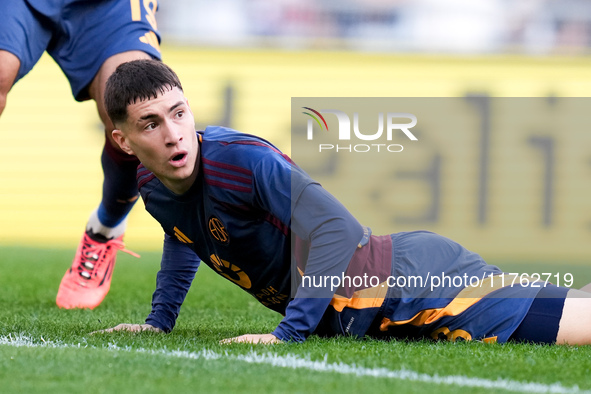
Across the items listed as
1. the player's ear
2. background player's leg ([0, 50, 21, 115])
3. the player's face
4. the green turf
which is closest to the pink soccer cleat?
the green turf

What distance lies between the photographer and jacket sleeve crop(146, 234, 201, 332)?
10.1 feet

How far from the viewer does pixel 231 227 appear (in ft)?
8.82

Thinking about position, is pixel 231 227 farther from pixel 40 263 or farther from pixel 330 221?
pixel 40 263

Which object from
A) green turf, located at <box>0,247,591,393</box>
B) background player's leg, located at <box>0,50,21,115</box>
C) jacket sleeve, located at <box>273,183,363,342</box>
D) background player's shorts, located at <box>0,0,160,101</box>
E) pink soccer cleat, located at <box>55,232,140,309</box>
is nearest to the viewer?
green turf, located at <box>0,247,591,393</box>

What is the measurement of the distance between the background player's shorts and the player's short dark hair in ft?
3.31

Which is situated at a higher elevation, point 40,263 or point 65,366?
point 65,366

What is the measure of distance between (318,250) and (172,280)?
2.68 ft

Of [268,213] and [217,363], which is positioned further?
[268,213]

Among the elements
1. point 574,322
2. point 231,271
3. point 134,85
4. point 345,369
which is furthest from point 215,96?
point 345,369

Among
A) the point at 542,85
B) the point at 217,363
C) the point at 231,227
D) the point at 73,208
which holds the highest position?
the point at 231,227

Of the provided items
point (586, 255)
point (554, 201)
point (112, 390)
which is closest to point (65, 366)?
point (112, 390)

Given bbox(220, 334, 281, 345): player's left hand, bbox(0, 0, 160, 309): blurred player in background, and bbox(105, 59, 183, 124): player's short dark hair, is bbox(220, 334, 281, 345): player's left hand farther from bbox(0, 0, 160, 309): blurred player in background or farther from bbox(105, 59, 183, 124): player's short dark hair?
bbox(0, 0, 160, 309): blurred player in background

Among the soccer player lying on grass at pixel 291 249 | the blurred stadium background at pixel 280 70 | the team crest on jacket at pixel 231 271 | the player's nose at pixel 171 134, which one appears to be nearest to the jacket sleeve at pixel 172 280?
the soccer player lying on grass at pixel 291 249

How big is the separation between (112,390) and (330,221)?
875 millimetres
